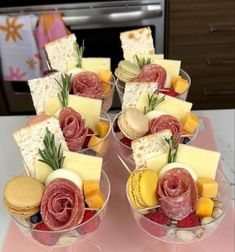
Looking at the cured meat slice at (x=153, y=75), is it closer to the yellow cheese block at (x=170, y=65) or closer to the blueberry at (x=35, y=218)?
the yellow cheese block at (x=170, y=65)

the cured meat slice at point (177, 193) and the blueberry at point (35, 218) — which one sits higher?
the cured meat slice at point (177, 193)

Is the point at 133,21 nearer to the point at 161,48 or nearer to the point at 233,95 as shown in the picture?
the point at 161,48

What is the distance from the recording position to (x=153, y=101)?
0.91 meters

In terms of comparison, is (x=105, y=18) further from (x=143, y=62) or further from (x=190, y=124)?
(x=190, y=124)

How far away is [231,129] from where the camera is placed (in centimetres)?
111

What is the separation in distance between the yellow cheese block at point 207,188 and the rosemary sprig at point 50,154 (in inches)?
10.0

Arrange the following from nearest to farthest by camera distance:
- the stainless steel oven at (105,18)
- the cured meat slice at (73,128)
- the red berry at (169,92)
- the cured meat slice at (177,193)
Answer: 1. the cured meat slice at (177,193)
2. the cured meat slice at (73,128)
3. the red berry at (169,92)
4. the stainless steel oven at (105,18)

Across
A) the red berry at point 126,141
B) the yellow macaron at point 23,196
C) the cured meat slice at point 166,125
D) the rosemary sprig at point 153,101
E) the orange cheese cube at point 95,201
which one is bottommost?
the orange cheese cube at point 95,201

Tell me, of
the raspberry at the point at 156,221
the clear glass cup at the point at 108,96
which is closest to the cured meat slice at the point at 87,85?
the clear glass cup at the point at 108,96

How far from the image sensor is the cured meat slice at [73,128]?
85 cm

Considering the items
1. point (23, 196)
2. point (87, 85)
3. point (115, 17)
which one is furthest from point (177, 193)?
point (115, 17)

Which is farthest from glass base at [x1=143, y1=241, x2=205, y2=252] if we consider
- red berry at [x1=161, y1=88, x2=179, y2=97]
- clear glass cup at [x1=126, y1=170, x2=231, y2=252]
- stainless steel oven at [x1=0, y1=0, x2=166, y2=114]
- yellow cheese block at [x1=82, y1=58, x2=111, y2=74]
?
stainless steel oven at [x1=0, y1=0, x2=166, y2=114]

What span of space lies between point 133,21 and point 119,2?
98mm

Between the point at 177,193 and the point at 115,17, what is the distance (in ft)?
3.92
